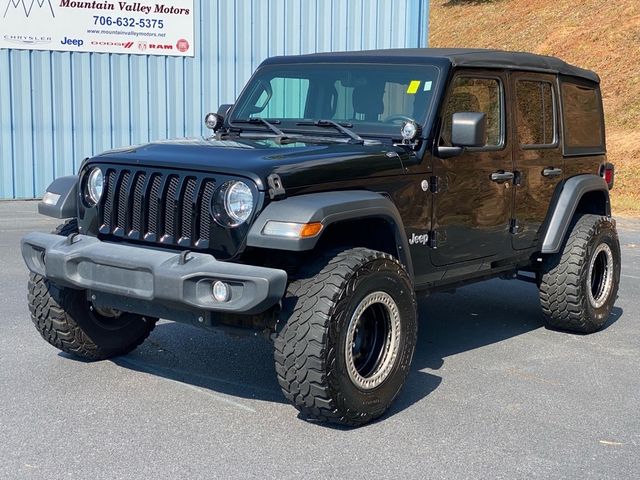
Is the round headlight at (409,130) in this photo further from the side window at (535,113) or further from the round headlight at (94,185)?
the round headlight at (94,185)

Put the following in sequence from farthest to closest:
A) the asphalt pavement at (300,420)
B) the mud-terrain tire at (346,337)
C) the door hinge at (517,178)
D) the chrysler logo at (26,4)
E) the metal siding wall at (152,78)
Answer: the metal siding wall at (152,78) → the chrysler logo at (26,4) → the door hinge at (517,178) → the mud-terrain tire at (346,337) → the asphalt pavement at (300,420)

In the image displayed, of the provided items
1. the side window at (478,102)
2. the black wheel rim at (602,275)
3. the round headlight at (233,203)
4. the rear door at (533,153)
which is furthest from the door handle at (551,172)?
the round headlight at (233,203)

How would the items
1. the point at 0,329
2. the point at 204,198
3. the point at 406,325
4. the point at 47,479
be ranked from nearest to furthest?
the point at 47,479
the point at 204,198
the point at 406,325
the point at 0,329

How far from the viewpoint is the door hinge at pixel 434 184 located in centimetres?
559

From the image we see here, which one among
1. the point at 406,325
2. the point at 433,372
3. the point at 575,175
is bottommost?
the point at 433,372

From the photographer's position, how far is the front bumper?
440 centimetres

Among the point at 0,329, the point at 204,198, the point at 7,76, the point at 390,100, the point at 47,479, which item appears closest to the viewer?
the point at 47,479

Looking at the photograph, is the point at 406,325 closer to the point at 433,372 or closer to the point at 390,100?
the point at 433,372

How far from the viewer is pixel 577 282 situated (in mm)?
6832

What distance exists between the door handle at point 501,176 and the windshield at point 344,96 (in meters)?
0.72

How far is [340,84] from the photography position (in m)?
6.09

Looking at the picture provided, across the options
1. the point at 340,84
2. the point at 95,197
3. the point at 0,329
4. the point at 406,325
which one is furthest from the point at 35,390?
the point at 340,84

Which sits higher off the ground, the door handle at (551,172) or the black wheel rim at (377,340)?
the door handle at (551,172)

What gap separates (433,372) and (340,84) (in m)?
1.95
